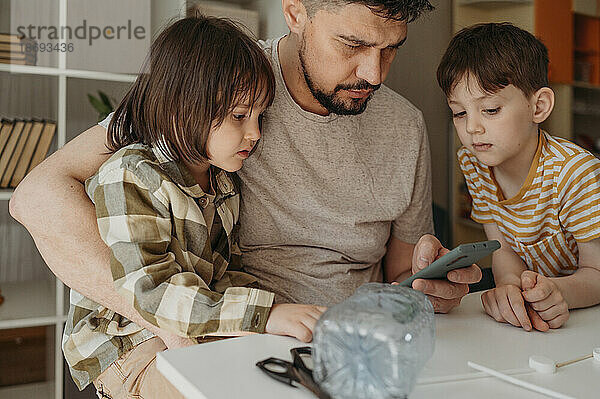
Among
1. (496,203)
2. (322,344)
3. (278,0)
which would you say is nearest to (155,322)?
(322,344)

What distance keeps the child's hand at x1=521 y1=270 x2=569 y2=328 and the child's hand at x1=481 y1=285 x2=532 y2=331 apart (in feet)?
0.06

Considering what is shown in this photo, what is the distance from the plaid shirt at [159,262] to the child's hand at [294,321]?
2 centimetres

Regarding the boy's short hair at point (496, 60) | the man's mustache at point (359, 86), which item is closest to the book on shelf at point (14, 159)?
the man's mustache at point (359, 86)

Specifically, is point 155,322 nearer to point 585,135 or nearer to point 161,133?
point 161,133

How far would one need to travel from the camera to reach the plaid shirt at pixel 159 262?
0.86m

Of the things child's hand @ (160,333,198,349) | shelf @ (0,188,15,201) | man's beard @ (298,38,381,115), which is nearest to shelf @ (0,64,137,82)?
shelf @ (0,188,15,201)

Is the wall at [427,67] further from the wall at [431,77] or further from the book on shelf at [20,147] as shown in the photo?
the book on shelf at [20,147]

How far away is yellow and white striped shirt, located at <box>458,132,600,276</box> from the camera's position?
119cm

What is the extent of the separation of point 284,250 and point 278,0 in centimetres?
66

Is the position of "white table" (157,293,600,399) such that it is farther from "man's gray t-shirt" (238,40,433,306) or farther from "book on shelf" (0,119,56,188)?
"book on shelf" (0,119,56,188)

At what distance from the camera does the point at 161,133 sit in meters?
1.04

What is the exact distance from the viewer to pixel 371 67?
46.3 inches

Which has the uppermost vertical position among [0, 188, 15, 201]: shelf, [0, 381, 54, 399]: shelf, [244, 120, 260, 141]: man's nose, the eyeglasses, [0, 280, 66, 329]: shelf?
[244, 120, 260, 141]: man's nose

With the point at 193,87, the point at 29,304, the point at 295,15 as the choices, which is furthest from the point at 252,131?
the point at 29,304
